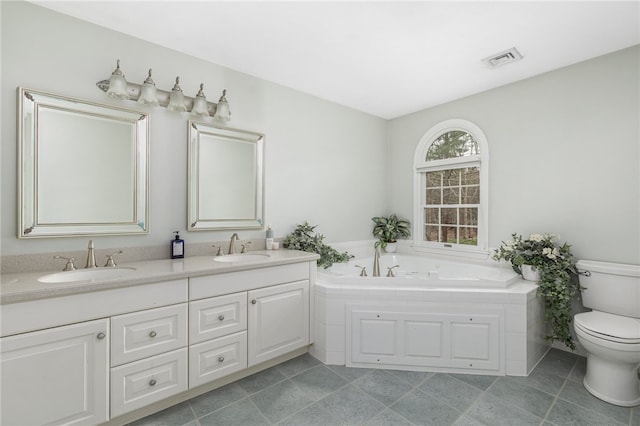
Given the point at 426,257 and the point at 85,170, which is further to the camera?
the point at 426,257

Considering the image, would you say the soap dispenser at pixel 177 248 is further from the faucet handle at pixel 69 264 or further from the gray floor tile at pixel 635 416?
the gray floor tile at pixel 635 416

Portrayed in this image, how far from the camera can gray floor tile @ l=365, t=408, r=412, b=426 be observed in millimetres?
1678

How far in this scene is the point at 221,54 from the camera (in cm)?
237

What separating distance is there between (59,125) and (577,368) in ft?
13.2

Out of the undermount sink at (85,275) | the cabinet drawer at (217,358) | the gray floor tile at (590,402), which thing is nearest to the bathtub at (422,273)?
the gray floor tile at (590,402)

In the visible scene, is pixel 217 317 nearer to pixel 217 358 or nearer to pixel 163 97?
pixel 217 358

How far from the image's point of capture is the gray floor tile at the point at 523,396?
181 centimetres

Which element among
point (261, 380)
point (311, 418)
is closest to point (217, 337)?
point (261, 380)

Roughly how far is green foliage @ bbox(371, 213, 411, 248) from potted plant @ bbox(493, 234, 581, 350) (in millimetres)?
1169

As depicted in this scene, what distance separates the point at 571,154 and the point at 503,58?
3.35 ft

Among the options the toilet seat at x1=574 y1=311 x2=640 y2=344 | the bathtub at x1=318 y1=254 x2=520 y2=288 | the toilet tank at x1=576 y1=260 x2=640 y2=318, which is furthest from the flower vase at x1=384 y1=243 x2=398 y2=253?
the toilet seat at x1=574 y1=311 x2=640 y2=344

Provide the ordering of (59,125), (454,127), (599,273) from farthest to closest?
(454,127)
(599,273)
(59,125)

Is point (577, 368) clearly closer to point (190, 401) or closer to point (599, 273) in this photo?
point (599, 273)

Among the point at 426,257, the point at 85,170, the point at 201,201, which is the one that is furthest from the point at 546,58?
the point at 85,170
